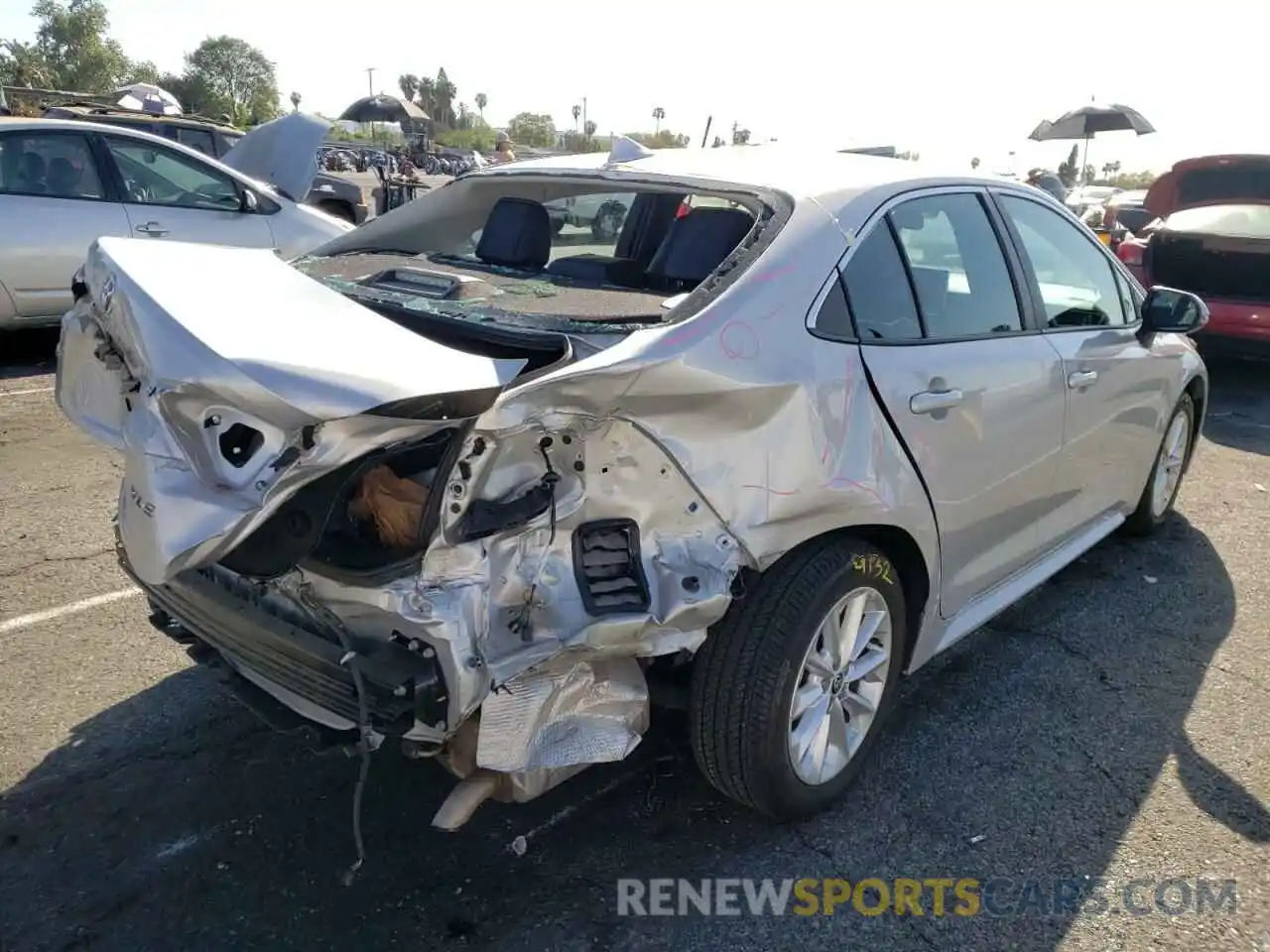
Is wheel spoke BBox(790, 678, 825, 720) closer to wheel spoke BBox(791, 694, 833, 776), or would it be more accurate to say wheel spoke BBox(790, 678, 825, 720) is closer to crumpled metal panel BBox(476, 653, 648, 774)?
wheel spoke BBox(791, 694, 833, 776)

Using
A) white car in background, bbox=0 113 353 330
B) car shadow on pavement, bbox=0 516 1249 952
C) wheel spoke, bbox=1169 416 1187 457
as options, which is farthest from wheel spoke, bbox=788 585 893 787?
white car in background, bbox=0 113 353 330

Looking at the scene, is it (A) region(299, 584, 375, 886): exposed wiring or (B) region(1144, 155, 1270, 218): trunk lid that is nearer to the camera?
(A) region(299, 584, 375, 886): exposed wiring

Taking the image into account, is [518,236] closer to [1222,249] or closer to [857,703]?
[857,703]

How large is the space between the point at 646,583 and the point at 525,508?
0.33 meters

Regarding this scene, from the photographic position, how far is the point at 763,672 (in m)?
2.45

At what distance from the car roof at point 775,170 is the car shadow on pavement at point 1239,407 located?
4.40 meters

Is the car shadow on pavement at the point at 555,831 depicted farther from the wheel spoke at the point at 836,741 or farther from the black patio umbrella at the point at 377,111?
the black patio umbrella at the point at 377,111

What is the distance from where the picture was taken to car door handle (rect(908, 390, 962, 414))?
273cm

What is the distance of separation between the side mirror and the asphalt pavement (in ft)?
3.90

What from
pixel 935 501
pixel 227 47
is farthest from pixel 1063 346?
pixel 227 47

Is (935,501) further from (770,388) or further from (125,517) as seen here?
(125,517)

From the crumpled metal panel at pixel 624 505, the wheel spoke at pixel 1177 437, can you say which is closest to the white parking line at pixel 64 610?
the crumpled metal panel at pixel 624 505

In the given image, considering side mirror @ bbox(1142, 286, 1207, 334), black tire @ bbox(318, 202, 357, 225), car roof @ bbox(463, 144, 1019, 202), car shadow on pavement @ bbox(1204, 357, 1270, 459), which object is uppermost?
car roof @ bbox(463, 144, 1019, 202)

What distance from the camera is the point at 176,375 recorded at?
196 centimetres
